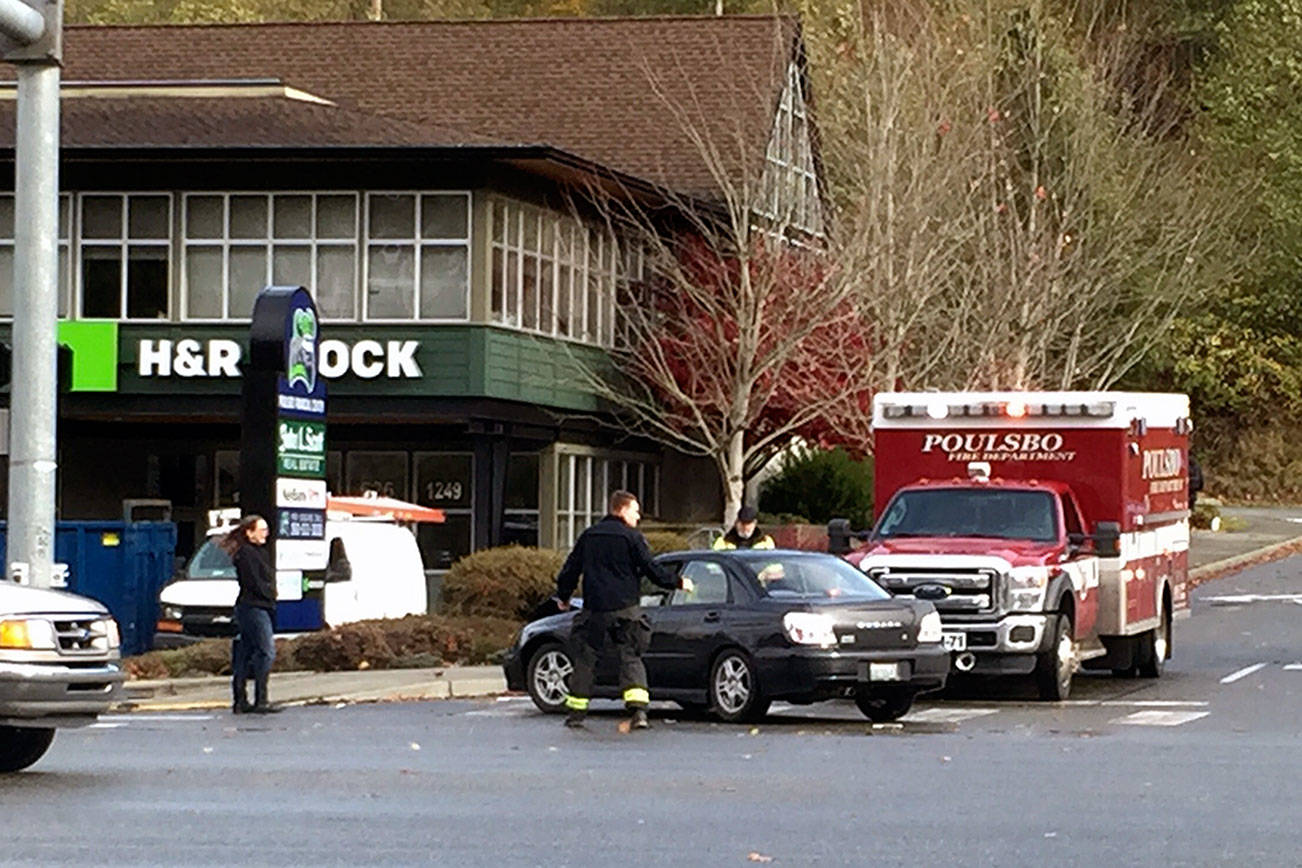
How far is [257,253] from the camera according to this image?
4328 cm

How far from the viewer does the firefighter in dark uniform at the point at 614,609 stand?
2262 cm

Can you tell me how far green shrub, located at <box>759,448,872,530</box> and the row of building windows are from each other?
34.3 ft

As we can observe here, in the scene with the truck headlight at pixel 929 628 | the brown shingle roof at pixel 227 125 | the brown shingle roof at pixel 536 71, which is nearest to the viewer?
the truck headlight at pixel 929 628

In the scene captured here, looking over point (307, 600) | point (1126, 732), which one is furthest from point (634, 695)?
point (307, 600)

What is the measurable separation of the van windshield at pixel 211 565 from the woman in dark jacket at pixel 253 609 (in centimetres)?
675

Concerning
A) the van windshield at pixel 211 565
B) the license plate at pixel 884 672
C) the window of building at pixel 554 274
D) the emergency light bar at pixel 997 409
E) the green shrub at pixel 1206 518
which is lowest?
the license plate at pixel 884 672

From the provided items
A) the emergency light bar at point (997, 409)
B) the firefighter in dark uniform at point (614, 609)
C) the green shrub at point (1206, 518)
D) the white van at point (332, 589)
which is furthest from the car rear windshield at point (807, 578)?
the green shrub at point (1206, 518)

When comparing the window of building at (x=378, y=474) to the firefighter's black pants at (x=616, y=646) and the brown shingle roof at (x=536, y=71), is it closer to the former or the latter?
the brown shingle roof at (x=536, y=71)

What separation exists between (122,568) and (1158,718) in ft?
47.0

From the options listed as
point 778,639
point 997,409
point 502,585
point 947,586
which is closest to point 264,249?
point 502,585

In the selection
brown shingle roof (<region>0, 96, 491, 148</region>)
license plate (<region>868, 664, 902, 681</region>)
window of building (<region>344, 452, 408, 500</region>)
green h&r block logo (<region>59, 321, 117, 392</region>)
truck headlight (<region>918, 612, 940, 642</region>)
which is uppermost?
brown shingle roof (<region>0, 96, 491, 148</region>)

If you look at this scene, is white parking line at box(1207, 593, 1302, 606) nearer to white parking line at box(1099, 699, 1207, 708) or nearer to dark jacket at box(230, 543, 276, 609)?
white parking line at box(1099, 699, 1207, 708)

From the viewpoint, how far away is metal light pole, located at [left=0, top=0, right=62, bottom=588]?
72.4ft

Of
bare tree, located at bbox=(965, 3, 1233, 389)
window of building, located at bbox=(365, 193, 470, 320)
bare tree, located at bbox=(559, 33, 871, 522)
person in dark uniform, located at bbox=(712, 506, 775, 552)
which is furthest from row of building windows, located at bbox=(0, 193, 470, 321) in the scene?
person in dark uniform, located at bbox=(712, 506, 775, 552)
